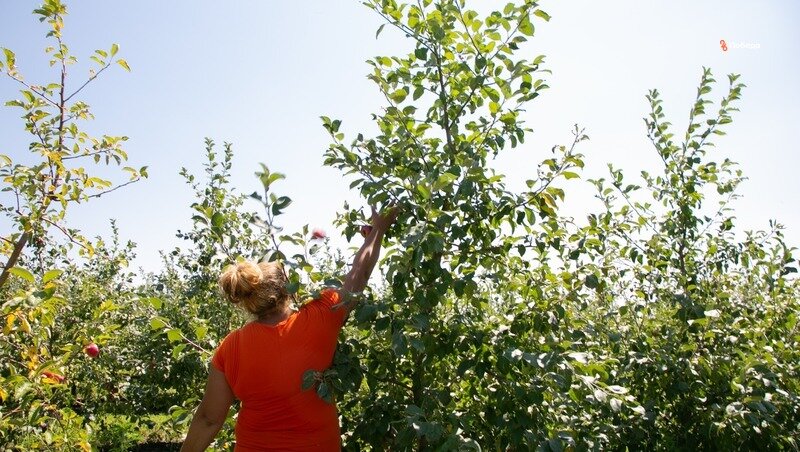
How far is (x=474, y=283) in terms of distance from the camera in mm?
2117

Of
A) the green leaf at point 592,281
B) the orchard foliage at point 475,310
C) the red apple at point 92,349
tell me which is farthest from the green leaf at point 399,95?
the red apple at point 92,349

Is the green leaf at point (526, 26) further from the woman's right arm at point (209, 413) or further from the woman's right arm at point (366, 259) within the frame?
the woman's right arm at point (209, 413)

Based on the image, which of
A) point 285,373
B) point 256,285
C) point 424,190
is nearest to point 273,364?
point 285,373

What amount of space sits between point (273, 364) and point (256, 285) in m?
0.32

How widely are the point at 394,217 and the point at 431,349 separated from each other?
1.93ft

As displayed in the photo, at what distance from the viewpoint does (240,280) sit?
85.1 inches

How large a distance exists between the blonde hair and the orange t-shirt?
0.08 m

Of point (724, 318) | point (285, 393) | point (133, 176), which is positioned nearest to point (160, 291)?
→ point (133, 176)

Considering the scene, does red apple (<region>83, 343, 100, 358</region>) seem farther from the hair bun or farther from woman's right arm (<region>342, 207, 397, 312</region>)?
woman's right arm (<region>342, 207, 397, 312</region>)

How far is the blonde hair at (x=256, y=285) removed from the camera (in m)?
2.17

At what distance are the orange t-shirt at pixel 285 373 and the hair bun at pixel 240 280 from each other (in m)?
0.14

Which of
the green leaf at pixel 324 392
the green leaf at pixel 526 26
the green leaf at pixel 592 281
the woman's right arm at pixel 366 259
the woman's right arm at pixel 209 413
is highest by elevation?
the green leaf at pixel 526 26

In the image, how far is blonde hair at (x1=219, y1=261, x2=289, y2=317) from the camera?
2.17 m

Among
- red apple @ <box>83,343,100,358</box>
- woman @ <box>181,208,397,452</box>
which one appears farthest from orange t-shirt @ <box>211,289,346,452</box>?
red apple @ <box>83,343,100,358</box>
